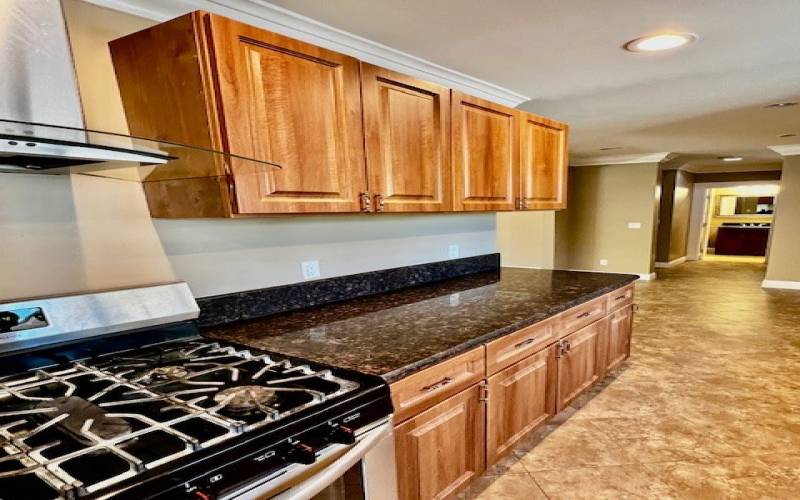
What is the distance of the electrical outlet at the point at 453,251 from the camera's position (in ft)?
9.71

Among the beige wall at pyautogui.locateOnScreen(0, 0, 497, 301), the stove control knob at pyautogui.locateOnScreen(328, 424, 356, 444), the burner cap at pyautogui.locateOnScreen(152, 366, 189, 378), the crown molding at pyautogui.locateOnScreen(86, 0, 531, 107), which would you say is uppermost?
the crown molding at pyautogui.locateOnScreen(86, 0, 531, 107)

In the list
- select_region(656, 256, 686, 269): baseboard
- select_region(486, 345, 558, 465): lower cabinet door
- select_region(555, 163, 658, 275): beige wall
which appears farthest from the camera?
select_region(656, 256, 686, 269): baseboard

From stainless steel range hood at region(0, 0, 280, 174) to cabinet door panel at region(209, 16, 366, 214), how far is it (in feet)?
0.63

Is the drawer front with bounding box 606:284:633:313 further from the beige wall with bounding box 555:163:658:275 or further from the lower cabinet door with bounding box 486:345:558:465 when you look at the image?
the beige wall with bounding box 555:163:658:275

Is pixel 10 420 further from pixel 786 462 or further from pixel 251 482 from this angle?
pixel 786 462

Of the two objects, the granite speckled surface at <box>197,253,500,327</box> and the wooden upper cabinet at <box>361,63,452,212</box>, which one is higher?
the wooden upper cabinet at <box>361,63,452,212</box>

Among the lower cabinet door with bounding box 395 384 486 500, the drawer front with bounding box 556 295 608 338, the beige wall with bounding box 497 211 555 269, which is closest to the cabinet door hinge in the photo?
the lower cabinet door with bounding box 395 384 486 500

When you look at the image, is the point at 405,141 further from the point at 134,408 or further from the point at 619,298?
the point at 619,298

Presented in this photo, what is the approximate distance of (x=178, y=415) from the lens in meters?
1.00

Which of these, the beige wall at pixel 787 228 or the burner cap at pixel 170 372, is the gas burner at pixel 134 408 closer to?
the burner cap at pixel 170 372

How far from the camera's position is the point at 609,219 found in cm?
740

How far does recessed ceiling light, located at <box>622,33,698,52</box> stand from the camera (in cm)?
202

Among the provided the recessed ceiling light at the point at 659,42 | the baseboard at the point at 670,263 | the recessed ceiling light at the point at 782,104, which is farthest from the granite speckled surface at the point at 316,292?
the baseboard at the point at 670,263

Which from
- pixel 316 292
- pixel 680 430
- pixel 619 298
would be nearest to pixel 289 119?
pixel 316 292
